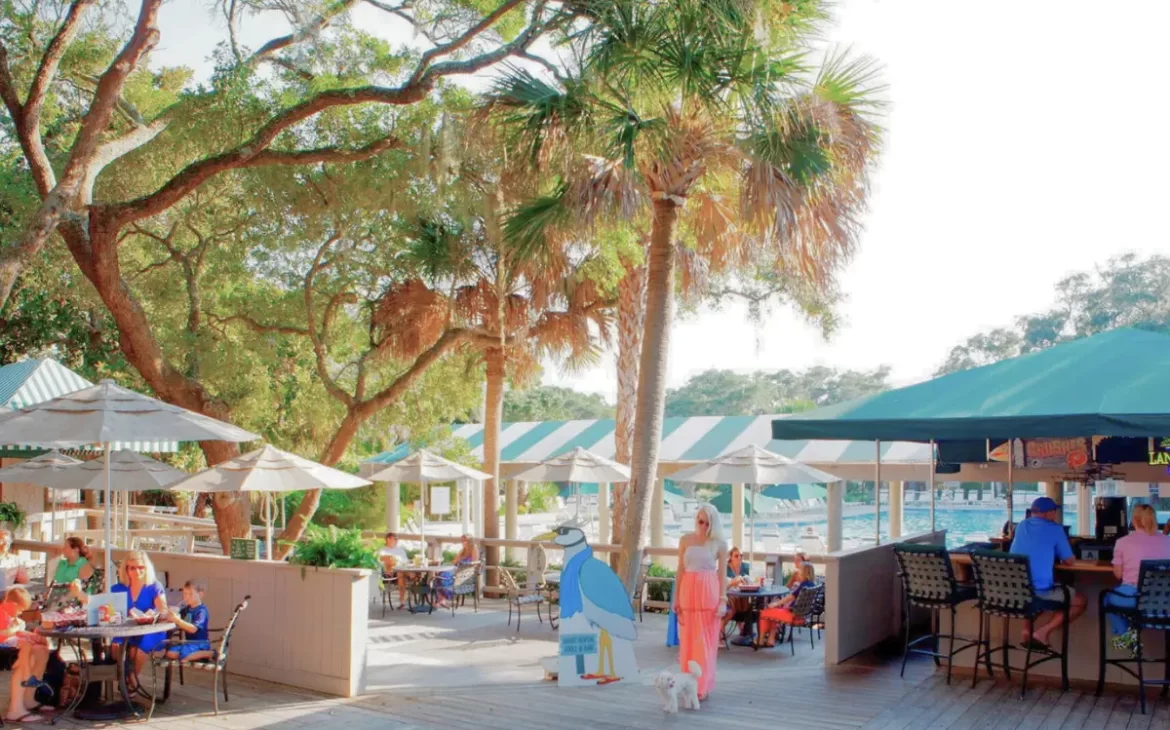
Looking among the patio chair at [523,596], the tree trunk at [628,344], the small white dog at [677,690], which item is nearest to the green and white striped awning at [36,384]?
the patio chair at [523,596]

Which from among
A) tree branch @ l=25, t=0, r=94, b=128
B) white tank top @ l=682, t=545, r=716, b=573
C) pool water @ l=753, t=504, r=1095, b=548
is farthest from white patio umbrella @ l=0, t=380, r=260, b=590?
pool water @ l=753, t=504, r=1095, b=548

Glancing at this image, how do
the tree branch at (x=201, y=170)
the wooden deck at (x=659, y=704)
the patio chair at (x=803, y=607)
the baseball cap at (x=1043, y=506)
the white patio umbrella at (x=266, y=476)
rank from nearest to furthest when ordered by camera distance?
the wooden deck at (x=659, y=704) → the baseball cap at (x=1043, y=506) → the white patio umbrella at (x=266, y=476) → the patio chair at (x=803, y=607) → the tree branch at (x=201, y=170)

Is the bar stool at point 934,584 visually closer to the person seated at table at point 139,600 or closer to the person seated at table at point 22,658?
the person seated at table at point 139,600

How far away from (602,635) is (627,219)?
470cm

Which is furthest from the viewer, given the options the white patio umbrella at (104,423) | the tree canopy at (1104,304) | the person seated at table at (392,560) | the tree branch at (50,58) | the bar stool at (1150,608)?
the tree canopy at (1104,304)

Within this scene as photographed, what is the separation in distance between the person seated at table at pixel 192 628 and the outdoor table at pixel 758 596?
19.5 feet

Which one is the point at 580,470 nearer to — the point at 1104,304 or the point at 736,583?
the point at 736,583

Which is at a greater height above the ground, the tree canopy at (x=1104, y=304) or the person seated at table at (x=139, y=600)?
the tree canopy at (x=1104, y=304)

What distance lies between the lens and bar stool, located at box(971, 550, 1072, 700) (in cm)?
879

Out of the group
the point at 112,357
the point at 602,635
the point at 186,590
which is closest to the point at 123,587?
the point at 186,590

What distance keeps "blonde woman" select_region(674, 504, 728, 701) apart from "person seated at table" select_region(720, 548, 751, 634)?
3018 millimetres

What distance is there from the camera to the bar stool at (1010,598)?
8.79 meters

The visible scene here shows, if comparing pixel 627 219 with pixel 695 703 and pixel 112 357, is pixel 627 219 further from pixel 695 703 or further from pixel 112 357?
pixel 112 357

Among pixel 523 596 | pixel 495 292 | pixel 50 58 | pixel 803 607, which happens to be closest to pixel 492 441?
pixel 495 292
